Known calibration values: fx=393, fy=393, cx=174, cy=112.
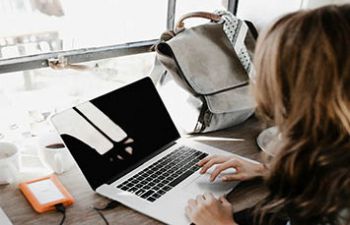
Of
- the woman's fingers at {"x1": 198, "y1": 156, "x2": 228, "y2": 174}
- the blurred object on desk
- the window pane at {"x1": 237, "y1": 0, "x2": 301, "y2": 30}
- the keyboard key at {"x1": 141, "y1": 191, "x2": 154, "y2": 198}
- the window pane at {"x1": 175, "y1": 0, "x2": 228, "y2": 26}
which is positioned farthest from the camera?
the window pane at {"x1": 175, "y1": 0, "x2": 228, "y2": 26}

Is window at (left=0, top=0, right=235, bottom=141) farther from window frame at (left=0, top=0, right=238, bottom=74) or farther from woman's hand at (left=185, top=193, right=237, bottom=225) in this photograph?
woman's hand at (left=185, top=193, right=237, bottom=225)

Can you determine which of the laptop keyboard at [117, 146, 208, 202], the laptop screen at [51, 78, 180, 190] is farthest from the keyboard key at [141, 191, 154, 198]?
the laptop screen at [51, 78, 180, 190]

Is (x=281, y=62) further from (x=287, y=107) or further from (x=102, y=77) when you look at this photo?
(x=102, y=77)

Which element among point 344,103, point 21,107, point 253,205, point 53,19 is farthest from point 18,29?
point 344,103

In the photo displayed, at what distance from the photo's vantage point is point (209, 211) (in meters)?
0.88

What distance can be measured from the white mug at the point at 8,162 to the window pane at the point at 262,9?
3.14 ft

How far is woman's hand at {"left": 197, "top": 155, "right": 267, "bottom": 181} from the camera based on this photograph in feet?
3.28

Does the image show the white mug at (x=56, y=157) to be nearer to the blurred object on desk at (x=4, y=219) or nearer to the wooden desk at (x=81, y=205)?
the wooden desk at (x=81, y=205)

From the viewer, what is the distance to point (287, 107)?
27.2 inches

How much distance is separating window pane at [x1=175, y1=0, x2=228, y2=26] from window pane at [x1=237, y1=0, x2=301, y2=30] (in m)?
0.09

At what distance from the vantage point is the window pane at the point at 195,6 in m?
1.52

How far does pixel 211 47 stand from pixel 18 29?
612 mm

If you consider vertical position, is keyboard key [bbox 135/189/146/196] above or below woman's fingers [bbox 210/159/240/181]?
below

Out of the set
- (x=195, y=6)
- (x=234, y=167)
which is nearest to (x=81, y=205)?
(x=234, y=167)
